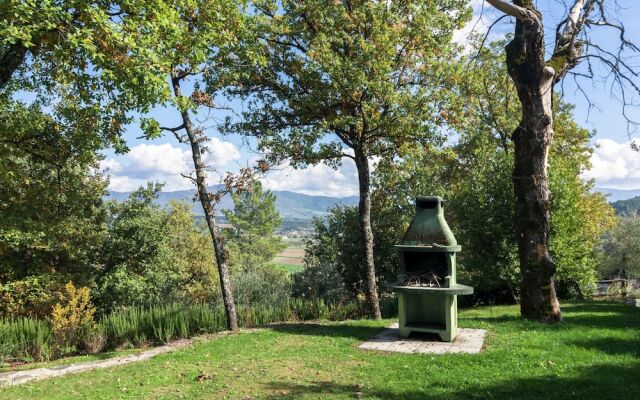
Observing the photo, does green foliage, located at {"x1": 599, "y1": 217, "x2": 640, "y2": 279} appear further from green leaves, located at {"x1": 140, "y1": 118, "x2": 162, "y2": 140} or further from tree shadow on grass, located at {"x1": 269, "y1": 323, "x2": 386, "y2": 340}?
green leaves, located at {"x1": 140, "y1": 118, "x2": 162, "y2": 140}

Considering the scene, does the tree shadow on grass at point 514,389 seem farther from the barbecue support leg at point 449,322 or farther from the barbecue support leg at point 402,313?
the barbecue support leg at point 402,313

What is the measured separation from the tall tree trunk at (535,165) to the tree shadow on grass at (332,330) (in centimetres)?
379

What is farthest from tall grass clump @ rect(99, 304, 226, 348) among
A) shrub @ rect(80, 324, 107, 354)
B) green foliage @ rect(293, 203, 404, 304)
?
green foliage @ rect(293, 203, 404, 304)

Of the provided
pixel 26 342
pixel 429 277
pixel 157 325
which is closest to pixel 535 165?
pixel 429 277

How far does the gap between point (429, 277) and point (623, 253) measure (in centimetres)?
2773

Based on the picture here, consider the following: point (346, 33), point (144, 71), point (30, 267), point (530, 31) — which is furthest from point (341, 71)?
point (30, 267)

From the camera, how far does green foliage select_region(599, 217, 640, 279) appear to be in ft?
96.0

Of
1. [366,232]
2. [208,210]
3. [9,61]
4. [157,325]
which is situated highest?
[9,61]

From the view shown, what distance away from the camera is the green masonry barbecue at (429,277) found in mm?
8828

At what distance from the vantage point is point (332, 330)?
10516 millimetres

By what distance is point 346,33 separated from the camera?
11797mm

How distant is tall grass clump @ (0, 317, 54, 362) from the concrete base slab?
7.18 m

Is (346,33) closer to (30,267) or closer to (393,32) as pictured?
(393,32)

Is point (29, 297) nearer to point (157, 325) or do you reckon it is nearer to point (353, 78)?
point (157, 325)
